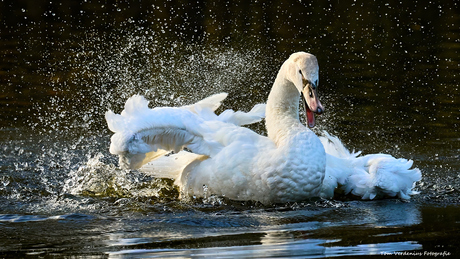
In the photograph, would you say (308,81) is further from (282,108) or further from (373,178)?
(373,178)

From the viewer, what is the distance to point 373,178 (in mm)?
7215

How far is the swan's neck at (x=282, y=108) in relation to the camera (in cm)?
711

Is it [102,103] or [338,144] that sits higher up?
[102,103]

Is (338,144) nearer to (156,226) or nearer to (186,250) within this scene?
(156,226)

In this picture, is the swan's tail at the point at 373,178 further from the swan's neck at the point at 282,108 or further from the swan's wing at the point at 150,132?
the swan's wing at the point at 150,132

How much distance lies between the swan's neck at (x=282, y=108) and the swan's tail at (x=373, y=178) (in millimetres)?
693

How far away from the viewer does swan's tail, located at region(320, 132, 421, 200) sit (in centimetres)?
719

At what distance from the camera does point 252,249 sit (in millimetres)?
5270

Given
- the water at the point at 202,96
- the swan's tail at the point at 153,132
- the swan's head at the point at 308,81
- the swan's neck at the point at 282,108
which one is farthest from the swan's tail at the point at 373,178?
the swan's tail at the point at 153,132

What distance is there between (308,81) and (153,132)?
1.66m

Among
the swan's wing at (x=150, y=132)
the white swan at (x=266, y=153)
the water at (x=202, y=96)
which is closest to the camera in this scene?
the water at (x=202, y=96)

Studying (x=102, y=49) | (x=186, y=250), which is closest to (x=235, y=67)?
(x=102, y=49)

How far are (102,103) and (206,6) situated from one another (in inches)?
434

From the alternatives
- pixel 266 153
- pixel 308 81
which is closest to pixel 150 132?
pixel 266 153
